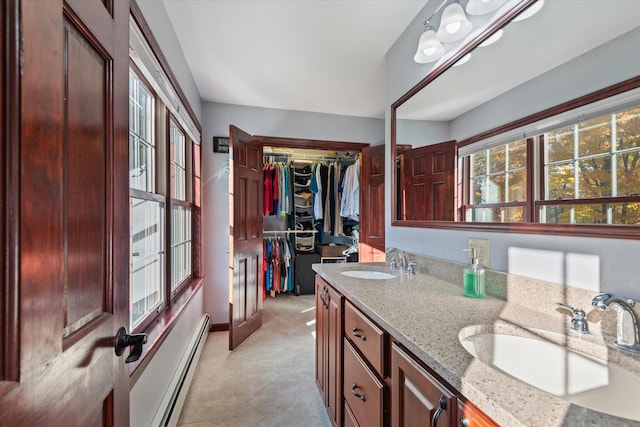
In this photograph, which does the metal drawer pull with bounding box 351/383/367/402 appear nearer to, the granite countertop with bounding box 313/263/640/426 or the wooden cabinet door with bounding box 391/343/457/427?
the wooden cabinet door with bounding box 391/343/457/427

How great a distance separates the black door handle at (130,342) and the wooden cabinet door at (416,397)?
0.69 m

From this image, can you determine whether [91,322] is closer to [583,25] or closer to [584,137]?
[584,137]

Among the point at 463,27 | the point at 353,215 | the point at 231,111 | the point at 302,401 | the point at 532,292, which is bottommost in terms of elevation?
the point at 302,401

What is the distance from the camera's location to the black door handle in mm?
721

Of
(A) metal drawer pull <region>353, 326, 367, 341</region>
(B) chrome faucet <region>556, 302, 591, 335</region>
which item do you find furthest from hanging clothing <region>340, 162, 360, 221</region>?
(B) chrome faucet <region>556, 302, 591, 335</region>

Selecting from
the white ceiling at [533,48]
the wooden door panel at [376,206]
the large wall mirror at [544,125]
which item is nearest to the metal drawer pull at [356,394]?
the large wall mirror at [544,125]

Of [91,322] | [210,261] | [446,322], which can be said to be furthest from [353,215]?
[91,322]

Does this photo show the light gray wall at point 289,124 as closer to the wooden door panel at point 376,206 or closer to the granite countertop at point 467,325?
the wooden door panel at point 376,206

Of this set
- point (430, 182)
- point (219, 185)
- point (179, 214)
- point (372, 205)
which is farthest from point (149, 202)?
point (372, 205)

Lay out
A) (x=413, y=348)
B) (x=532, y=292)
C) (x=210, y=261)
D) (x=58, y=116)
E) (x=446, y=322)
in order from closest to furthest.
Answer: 1. (x=58, y=116)
2. (x=413, y=348)
3. (x=446, y=322)
4. (x=532, y=292)
5. (x=210, y=261)

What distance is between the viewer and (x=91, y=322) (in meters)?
0.62

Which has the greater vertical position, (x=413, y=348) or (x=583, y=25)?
(x=583, y=25)

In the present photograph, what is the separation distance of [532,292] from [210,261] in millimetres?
2769

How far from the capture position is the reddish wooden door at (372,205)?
134 inches
